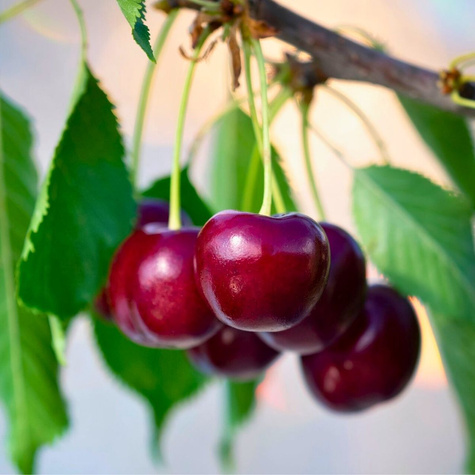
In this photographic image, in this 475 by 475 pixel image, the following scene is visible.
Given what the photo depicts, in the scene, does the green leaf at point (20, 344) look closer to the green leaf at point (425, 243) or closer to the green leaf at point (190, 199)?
the green leaf at point (190, 199)

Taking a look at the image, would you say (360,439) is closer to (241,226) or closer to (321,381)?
(321,381)

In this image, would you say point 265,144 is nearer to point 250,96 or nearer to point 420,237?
point 250,96

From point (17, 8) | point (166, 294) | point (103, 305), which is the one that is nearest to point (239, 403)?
point (103, 305)

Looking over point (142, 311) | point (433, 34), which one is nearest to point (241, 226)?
point (142, 311)

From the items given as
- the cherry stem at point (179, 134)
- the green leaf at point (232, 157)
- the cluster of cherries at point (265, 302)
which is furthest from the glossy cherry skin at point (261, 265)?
the green leaf at point (232, 157)

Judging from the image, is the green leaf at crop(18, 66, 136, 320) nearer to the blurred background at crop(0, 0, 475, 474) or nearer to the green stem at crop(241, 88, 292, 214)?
the green stem at crop(241, 88, 292, 214)

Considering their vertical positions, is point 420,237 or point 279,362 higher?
point 420,237

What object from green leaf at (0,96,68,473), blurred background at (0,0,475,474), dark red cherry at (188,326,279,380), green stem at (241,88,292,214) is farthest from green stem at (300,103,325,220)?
blurred background at (0,0,475,474)
